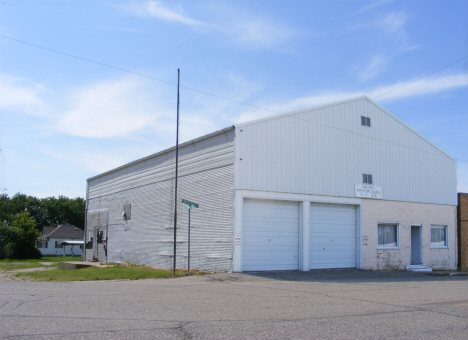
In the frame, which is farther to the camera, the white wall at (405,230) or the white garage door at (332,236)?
the white wall at (405,230)

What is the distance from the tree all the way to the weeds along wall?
16334 mm

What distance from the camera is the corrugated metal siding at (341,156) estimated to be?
1933cm

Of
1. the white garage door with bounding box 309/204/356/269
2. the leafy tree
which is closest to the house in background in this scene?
the leafy tree

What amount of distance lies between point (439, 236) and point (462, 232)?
6.14ft

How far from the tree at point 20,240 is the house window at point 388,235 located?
35.9m

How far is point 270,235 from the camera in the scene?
763 inches

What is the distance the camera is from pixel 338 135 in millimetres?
22281

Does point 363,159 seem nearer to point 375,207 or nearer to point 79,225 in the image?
point 375,207

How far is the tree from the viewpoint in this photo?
45.6 metres

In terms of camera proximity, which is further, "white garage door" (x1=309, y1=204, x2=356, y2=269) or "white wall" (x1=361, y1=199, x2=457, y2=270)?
"white wall" (x1=361, y1=199, x2=457, y2=270)

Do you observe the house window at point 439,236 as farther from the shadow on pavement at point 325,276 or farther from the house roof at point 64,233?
the house roof at point 64,233

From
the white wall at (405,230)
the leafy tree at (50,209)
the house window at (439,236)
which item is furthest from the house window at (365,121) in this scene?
the leafy tree at (50,209)

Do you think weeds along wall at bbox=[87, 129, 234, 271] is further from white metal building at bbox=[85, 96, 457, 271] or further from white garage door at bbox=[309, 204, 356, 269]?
white garage door at bbox=[309, 204, 356, 269]

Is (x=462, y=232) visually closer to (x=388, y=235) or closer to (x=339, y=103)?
(x=388, y=235)
